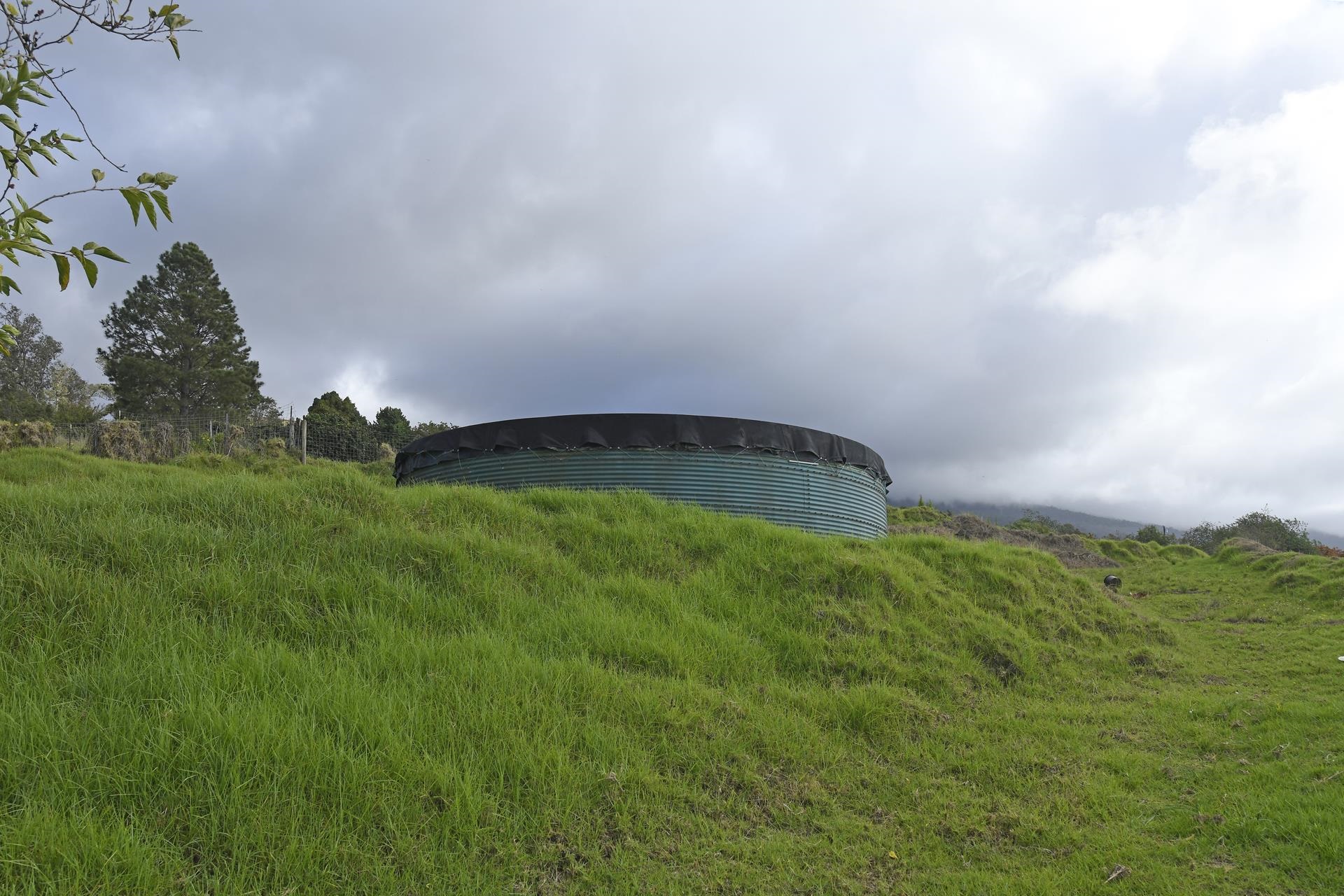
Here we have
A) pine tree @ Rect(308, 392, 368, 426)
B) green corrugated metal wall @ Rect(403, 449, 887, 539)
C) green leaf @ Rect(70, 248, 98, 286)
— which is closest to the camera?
green leaf @ Rect(70, 248, 98, 286)

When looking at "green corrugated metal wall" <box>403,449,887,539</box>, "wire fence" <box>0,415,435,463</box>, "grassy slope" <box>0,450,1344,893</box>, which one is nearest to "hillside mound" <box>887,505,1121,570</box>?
"green corrugated metal wall" <box>403,449,887,539</box>

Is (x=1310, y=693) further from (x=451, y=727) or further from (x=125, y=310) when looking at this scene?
(x=125, y=310)

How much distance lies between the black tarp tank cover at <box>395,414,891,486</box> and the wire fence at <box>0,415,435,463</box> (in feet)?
35.4

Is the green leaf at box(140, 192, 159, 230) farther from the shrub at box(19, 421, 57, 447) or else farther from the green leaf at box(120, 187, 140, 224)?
the shrub at box(19, 421, 57, 447)

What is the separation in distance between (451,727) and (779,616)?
10.4 feet

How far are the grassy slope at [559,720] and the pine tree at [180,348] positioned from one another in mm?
29192

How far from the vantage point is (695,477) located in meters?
9.43

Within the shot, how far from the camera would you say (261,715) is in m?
3.32

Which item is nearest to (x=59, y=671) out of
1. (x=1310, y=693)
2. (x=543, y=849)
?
(x=543, y=849)

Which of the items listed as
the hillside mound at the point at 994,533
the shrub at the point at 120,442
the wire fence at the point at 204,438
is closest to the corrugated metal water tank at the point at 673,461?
the shrub at the point at 120,442

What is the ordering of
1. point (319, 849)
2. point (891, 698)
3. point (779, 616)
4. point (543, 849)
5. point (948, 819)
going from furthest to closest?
point (779, 616)
point (891, 698)
point (948, 819)
point (543, 849)
point (319, 849)

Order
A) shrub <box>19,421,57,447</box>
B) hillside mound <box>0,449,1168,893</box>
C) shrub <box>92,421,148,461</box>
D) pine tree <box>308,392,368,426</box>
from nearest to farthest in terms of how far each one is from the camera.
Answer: hillside mound <box>0,449,1168,893</box> → shrub <box>92,421,148,461</box> → shrub <box>19,421,57,447</box> → pine tree <box>308,392,368,426</box>

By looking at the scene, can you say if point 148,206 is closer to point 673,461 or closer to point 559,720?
point 559,720

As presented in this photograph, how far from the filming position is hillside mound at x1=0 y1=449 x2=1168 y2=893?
2910mm
